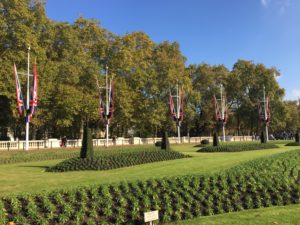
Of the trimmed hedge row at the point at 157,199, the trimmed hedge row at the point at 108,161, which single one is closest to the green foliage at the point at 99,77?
the trimmed hedge row at the point at 108,161

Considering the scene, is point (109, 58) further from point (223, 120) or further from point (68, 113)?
point (223, 120)

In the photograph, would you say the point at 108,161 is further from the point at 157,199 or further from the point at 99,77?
the point at 99,77

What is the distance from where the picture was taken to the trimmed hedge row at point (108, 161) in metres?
16.7

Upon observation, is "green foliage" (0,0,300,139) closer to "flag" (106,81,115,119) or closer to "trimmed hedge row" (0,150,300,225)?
"flag" (106,81,115,119)

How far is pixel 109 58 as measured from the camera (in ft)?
167

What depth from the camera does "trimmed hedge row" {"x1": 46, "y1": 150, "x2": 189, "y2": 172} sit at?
54.6 feet

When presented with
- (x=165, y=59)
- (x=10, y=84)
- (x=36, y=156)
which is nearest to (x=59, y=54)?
(x=10, y=84)

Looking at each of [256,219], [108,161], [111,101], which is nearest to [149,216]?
[256,219]

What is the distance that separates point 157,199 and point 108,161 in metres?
8.86

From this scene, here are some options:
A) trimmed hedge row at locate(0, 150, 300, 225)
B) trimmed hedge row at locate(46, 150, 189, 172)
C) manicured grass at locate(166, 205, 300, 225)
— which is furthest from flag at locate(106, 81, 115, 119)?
manicured grass at locate(166, 205, 300, 225)

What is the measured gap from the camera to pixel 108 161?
17703 millimetres

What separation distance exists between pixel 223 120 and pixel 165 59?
1422 cm

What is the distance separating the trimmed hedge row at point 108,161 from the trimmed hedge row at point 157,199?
750 cm

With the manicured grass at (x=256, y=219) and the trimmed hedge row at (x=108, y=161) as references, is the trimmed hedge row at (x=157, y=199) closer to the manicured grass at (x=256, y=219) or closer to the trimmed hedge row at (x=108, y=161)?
the manicured grass at (x=256, y=219)
